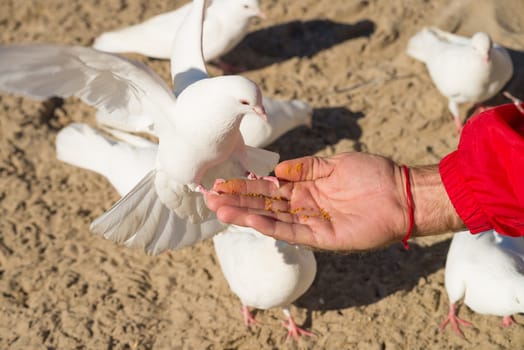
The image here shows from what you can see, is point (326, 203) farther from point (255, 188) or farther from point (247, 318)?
point (247, 318)

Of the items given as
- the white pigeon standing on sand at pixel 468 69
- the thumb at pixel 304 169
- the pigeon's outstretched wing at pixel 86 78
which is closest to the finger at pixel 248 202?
the thumb at pixel 304 169

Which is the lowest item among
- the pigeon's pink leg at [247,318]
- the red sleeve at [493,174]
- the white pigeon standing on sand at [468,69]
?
the pigeon's pink leg at [247,318]

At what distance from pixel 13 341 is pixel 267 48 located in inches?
124

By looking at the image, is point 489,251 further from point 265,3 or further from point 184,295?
point 265,3

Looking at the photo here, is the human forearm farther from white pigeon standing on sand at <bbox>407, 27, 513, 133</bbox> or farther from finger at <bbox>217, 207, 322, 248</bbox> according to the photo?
white pigeon standing on sand at <bbox>407, 27, 513, 133</bbox>

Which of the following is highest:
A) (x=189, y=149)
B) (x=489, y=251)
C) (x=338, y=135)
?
(x=189, y=149)

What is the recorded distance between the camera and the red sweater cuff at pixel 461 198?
2.83 metres

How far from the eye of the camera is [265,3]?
616cm

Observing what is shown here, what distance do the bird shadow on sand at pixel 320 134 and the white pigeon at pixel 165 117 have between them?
1.23 meters

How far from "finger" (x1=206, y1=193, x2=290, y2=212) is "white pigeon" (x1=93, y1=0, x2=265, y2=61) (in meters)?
2.56

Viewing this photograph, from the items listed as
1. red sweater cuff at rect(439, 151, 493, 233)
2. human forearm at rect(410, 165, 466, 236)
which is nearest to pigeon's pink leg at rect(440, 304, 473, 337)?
human forearm at rect(410, 165, 466, 236)

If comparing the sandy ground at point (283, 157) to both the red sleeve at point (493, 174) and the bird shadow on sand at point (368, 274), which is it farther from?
the red sleeve at point (493, 174)

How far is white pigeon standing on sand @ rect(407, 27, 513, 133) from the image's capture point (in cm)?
478

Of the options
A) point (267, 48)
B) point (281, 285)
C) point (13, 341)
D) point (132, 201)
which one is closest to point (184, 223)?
point (132, 201)
